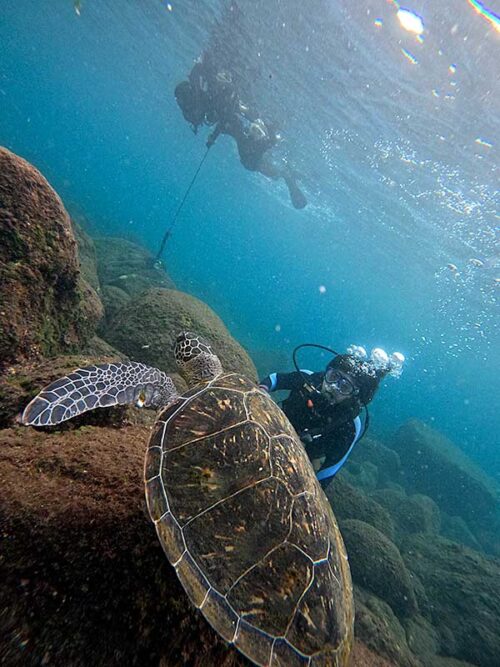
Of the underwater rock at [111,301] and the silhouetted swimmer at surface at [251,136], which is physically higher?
the silhouetted swimmer at surface at [251,136]

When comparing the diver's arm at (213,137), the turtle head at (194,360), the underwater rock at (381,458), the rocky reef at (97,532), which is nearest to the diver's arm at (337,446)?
the rocky reef at (97,532)

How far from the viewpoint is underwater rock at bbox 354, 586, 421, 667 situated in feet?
13.9

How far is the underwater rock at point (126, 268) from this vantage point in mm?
11023

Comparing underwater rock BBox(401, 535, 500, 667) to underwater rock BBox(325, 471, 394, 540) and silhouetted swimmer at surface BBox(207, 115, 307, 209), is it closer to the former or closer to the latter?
underwater rock BBox(325, 471, 394, 540)

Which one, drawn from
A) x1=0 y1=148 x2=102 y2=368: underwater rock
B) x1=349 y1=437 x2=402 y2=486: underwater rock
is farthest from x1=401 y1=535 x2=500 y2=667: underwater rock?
x1=0 y1=148 x2=102 y2=368: underwater rock

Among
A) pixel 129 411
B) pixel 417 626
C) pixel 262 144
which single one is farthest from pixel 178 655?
pixel 262 144

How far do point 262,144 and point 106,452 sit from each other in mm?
19262

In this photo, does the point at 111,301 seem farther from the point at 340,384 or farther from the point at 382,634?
the point at 382,634

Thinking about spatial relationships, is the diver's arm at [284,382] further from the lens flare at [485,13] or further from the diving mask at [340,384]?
the lens flare at [485,13]

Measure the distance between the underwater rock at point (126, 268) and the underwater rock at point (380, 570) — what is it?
9064 mm

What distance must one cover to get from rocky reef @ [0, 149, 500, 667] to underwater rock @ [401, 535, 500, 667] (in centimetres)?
3

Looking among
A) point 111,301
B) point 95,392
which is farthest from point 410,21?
point 95,392

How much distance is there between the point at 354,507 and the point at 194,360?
22.8 feet

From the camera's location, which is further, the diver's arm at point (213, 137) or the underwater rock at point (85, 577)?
the diver's arm at point (213, 137)
